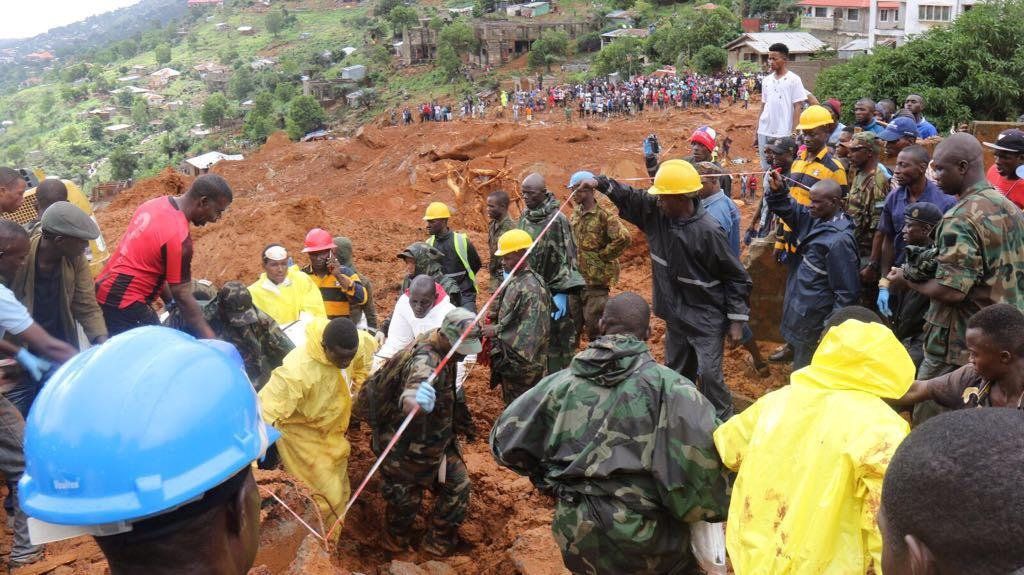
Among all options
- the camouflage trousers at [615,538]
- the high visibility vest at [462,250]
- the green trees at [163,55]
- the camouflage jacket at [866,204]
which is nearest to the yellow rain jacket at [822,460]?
the camouflage trousers at [615,538]

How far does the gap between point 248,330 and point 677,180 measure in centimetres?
315

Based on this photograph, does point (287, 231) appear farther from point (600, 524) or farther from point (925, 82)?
point (925, 82)

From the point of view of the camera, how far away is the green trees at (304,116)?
69.9 m

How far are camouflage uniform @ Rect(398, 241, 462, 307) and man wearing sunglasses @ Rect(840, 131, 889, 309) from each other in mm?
3378

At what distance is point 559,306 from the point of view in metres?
6.73

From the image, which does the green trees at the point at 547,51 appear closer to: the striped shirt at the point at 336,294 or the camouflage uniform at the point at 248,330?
the striped shirt at the point at 336,294

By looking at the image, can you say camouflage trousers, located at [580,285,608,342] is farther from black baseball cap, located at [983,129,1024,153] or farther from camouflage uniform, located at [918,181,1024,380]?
camouflage uniform, located at [918,181,1024,380]

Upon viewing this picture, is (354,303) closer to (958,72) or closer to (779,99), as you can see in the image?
(779,99)

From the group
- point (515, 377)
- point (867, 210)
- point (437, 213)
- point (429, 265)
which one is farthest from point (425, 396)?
point (867, 210)

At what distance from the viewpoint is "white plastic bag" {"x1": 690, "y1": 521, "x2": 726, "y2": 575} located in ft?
11.3

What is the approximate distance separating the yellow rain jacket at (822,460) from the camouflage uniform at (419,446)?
83.2 inches

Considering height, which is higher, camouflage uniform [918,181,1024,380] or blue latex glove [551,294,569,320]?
camouflage uniform [918,181,1024,380]

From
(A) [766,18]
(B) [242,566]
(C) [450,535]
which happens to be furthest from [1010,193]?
(A) [766,18]

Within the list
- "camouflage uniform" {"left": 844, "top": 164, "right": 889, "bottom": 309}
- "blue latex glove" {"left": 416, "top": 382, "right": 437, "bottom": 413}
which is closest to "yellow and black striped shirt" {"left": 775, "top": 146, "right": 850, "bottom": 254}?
"camouflage uniform" {"left": 844, "top": 164, "right": 889, "bottom": 309}
